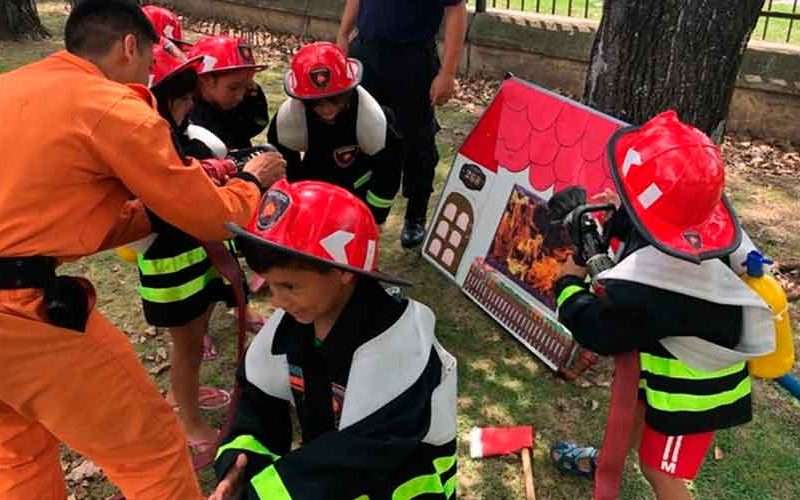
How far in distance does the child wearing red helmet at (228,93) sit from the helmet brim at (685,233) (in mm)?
1879

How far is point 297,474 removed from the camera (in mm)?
1797

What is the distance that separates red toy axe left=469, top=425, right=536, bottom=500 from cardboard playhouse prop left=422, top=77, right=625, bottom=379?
1.62ft

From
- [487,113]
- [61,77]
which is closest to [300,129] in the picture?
[487,113]

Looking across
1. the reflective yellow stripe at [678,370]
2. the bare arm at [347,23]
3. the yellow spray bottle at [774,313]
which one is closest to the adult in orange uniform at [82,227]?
the reflective yellow stripe at [678,370]

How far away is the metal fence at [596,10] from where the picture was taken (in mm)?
7672

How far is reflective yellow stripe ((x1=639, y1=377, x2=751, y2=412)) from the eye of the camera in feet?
7.73

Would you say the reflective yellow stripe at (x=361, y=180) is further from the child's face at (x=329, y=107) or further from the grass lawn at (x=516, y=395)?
the grass lawn at (x=516, y=395)

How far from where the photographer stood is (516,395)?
143 inches

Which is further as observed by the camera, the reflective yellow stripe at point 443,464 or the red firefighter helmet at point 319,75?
the red firefighter helmet at point 319,75

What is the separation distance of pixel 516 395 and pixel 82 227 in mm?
2229

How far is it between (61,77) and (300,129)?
1.77m

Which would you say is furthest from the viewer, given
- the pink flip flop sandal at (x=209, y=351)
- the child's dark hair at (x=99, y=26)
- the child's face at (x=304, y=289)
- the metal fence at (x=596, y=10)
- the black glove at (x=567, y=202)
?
the metal fence at (x=596, y=10)

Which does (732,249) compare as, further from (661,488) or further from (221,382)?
(221,382)

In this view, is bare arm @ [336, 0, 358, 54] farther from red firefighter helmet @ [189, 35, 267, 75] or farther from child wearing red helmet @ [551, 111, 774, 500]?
child wearing red helmet @ [551, 111, 774, 500]
